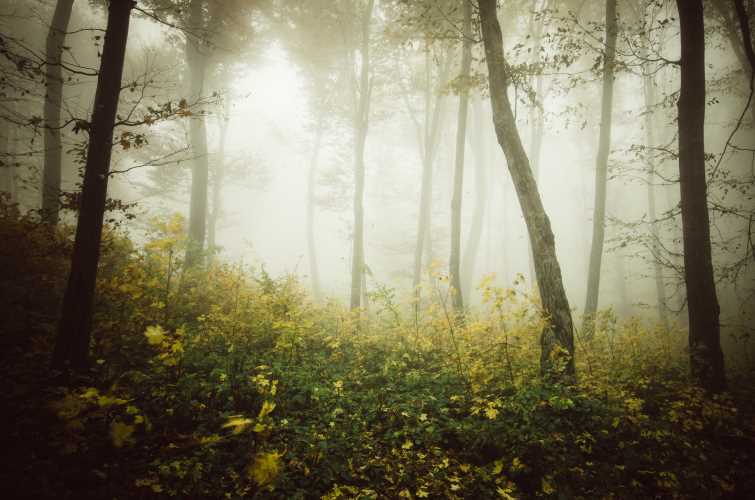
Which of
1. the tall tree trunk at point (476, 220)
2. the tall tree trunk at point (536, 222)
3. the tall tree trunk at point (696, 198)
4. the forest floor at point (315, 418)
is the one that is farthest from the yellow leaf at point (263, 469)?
the tall tree trunk at point (476, 220)

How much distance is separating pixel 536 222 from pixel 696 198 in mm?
2816

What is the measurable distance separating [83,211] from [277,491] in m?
3.95

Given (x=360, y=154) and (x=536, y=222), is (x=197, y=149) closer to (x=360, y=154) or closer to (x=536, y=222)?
(x=360, y=154)

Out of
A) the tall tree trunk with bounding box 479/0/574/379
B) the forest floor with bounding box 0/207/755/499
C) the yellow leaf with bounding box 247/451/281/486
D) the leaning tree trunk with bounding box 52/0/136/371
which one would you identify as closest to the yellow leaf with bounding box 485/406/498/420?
the forest floor with bounding box 0/207/755/499

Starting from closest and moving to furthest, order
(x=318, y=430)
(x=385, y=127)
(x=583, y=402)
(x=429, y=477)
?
1. (x=429, y=477)
2. (x=318, y=430)
3. (x=583, y=402)
4. (x=385, y=127)

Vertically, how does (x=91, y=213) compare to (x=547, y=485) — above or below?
above

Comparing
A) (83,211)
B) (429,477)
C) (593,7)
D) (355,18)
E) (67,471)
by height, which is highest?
(593,7)

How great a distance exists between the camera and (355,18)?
1298 centimetres

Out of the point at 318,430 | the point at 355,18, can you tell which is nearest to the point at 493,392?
the point at 318,430

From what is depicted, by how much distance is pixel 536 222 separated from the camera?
221 inches

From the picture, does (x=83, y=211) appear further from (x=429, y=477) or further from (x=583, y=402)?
(x=583, y=402)

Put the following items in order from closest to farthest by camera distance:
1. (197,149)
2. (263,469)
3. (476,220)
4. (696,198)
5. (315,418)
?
(263,469) < (315,418) < (696,198) < (197,149) < (476,220)

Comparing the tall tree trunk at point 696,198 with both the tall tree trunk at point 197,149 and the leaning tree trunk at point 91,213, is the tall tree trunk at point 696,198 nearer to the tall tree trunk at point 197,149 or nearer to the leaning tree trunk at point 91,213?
the leaning tree trunk at point 91,213

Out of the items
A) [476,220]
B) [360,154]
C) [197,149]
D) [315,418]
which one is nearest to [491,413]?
[315,418]
